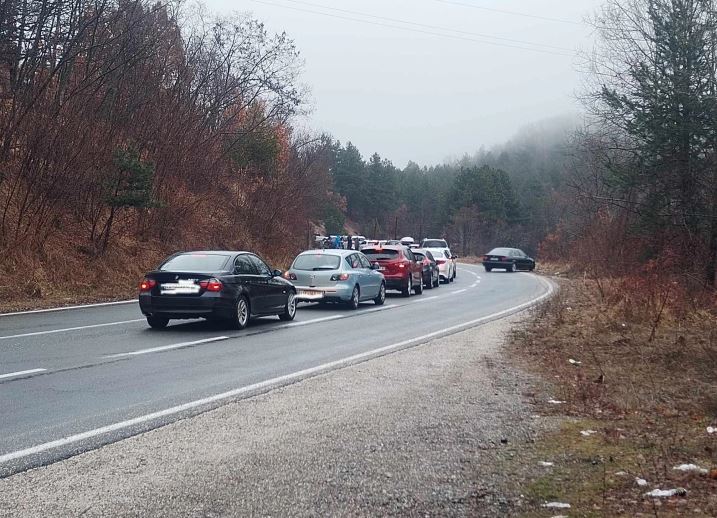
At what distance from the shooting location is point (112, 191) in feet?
89.4

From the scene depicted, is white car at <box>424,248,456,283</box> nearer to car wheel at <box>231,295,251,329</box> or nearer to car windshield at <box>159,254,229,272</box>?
car wheel at <box>231,295,251,329</box>

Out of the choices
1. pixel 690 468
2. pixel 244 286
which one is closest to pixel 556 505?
pixel 690 468

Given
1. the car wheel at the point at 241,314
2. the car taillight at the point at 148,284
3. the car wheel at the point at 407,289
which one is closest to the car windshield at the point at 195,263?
the car taillight at the point at 148,284

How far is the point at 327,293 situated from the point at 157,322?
247 inches

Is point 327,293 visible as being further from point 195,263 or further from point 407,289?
point 407,289

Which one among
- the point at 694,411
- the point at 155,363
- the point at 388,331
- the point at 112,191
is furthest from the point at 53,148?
the point at 694,411

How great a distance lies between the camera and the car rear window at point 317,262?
21.9 meters

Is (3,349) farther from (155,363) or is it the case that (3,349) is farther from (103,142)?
(103,142)

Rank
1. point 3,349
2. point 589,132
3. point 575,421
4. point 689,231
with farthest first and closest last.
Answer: point 589,132
point 689,231
point 3,349
point 575,421

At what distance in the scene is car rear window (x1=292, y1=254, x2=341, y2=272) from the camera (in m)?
21.9

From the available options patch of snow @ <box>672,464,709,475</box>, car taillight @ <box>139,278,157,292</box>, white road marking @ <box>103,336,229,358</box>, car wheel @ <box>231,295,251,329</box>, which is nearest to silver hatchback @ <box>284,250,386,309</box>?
car wheel @ <box>231,295,251,329</box>

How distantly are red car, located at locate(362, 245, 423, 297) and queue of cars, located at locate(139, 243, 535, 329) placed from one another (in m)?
2.99

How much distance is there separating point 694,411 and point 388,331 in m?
8.53

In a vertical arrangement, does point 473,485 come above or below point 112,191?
below
